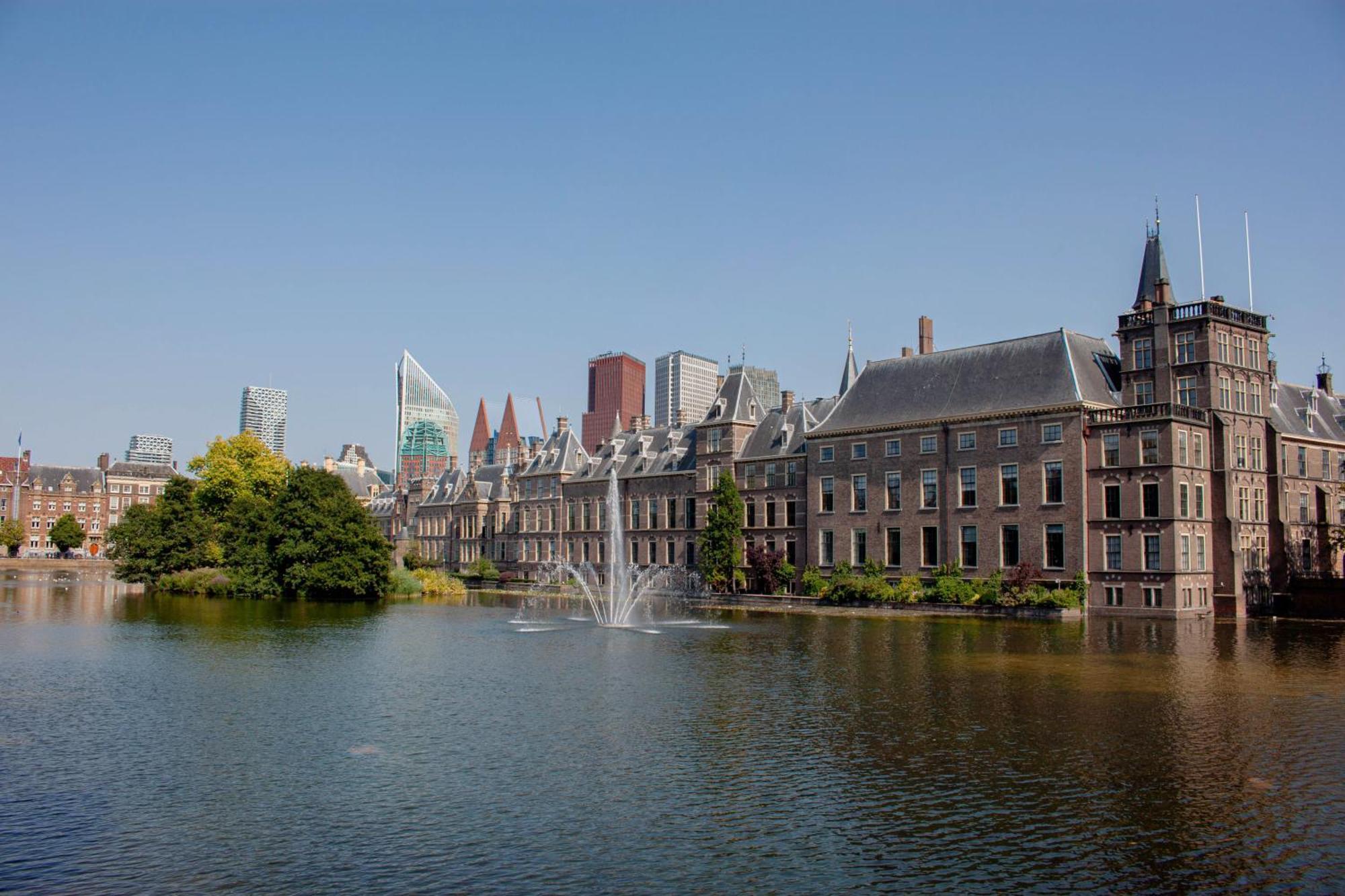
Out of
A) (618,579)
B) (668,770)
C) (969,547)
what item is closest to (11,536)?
(618,579)

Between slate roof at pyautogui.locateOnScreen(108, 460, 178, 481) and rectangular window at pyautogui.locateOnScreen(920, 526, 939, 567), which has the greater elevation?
slate roof at pyautogui.locateOnScreen(108, 460, 178, 481)

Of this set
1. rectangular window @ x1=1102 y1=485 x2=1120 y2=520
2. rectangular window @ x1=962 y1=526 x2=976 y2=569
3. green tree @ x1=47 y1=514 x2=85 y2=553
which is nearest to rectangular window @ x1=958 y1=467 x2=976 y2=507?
rectangular window @ x1=962 y1=526 x2=976 y2=569

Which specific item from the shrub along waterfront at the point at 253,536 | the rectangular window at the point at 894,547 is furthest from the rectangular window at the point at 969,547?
the shrub along waterfront at the point at 253,536

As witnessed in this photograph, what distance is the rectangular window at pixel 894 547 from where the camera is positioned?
6631 cm

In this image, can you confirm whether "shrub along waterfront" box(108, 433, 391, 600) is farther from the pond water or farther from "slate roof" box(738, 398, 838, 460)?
the pond water

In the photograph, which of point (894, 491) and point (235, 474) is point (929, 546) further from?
point (235, 474)

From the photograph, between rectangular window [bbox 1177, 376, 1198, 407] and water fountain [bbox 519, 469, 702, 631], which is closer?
rectangular window [bbox 1177, 376, 1198, 407]

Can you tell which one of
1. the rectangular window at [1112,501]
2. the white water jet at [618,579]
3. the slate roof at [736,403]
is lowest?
the white water jet at [618,579]

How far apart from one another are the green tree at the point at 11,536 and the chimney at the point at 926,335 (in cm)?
12420

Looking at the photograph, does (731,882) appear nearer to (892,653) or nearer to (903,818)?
(903,818)

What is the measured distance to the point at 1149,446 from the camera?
55.5 meters

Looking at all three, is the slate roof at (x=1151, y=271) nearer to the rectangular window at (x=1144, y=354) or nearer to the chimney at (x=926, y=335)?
the rectangular window at (x=1144, y=354)

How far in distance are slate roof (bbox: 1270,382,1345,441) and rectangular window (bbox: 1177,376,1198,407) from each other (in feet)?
23.0

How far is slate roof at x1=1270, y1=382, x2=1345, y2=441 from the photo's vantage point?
6247cm
